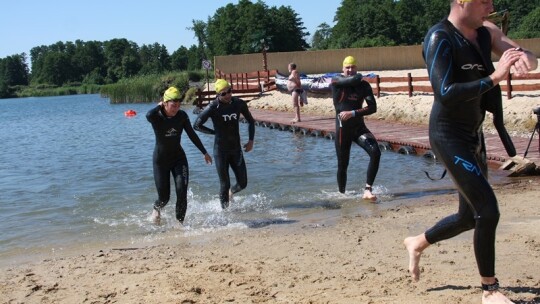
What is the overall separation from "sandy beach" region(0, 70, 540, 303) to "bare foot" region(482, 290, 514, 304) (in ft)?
0.80

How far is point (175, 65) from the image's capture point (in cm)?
14175

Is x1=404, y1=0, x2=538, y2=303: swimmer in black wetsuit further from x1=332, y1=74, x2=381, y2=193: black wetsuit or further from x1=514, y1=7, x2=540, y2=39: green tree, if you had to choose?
x1=514, y1=7, x2=540, y2=39: green tree

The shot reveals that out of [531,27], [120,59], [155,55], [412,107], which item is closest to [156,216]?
[412,107]

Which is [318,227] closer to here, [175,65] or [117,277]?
[117,277]

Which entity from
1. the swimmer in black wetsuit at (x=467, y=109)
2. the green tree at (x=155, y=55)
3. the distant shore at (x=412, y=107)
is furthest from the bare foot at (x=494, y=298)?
the green tree at (x=155, y=55)

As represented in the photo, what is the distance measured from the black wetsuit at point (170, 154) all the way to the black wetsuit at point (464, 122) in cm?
463

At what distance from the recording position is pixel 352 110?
9.16 m

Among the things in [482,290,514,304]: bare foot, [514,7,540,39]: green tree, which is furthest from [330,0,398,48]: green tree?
[482,290,514,304]: bare foot

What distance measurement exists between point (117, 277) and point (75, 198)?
6428 mm

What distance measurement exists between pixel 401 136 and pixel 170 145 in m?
9.14

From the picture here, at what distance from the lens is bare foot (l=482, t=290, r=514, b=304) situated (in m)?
3.98

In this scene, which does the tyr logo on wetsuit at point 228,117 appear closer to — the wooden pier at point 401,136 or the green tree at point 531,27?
the wooden pier at point 401,136

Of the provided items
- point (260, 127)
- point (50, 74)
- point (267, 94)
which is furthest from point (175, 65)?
point (260, 127)

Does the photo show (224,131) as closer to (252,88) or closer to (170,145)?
(170,145)
